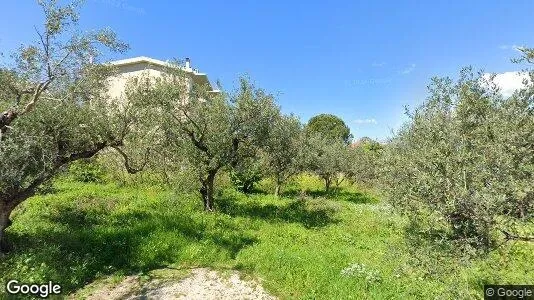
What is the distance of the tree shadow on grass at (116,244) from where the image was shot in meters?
14.2

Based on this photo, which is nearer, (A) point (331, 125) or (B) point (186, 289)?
(B) point (186, 289)

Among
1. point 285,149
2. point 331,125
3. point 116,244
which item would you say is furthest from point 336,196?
point 331,125

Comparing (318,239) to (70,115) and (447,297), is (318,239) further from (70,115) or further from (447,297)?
(70,115)

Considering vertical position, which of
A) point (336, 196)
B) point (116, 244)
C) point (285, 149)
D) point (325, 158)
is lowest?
point (116, 244)

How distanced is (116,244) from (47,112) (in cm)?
657

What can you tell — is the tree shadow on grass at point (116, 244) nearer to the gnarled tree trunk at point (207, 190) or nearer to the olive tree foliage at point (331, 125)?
the gnarled tree trunk at point (207, 190)

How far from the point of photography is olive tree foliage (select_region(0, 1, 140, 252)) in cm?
1318

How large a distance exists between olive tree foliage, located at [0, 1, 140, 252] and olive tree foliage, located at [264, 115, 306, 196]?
11.1m

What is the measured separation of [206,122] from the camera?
72.5 feet

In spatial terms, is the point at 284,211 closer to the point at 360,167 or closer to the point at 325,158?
the point at 325,158

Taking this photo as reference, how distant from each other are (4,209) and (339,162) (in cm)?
3439

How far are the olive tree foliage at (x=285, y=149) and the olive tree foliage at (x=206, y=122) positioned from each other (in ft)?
6.45

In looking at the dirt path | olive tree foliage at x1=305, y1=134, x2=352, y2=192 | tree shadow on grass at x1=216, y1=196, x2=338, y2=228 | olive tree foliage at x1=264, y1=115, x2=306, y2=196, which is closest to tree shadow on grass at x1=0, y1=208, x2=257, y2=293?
the dirt path

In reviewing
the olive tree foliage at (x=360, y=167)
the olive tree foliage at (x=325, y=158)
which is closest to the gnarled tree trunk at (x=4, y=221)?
the olive tree foliage at (x=325, y=158)
